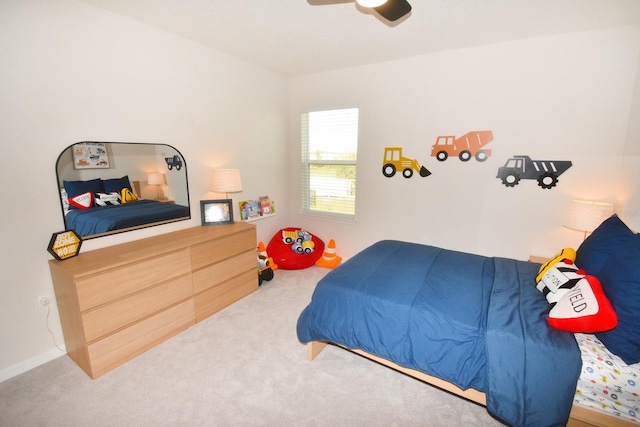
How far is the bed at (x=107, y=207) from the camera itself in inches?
83.5

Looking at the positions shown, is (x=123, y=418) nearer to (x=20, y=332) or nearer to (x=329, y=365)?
(x=20, y=332)

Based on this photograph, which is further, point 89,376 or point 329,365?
point 329,365

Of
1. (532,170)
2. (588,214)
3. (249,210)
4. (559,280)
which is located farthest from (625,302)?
(249,210)

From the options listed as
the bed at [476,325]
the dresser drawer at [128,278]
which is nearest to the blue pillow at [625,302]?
the bed at [476,325]

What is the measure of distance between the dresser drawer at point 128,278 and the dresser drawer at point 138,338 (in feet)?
0.93

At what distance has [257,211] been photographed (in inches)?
147

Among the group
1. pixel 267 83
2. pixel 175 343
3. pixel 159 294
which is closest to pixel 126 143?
pixel 159 294

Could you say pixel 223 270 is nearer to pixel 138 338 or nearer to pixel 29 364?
pixel 138 338

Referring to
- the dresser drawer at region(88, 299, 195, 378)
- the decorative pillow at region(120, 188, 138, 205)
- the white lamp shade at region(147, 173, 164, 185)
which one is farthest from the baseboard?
the white lamp shade at region(147, 173, 164, 185)

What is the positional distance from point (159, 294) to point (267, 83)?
9.18 feet

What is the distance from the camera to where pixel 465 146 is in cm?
302

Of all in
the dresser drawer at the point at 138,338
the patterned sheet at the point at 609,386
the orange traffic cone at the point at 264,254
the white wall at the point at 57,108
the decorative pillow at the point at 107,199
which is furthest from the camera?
the orange traffic cone at the point at 264,254

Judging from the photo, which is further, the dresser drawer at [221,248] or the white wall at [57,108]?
the dresser drawer at [221,248]

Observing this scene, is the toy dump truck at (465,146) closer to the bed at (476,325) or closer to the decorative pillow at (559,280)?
the bed at (476,325)
